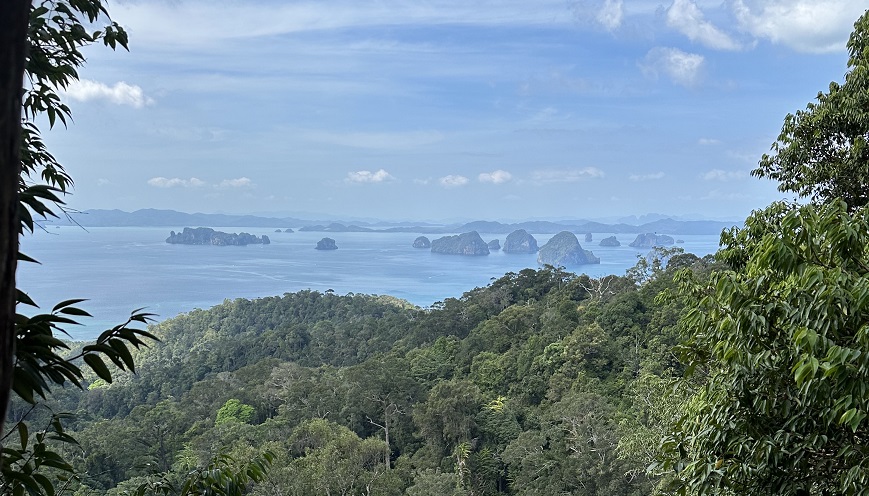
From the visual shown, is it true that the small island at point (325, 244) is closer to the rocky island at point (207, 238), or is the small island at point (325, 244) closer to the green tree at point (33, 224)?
the rocky island at point (207, 238)

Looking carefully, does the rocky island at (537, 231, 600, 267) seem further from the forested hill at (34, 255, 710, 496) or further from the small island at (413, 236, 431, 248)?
the forested hill at (34, 255, 710, 496)

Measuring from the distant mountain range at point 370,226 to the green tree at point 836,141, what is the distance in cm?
4538

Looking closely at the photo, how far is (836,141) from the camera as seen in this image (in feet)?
11.4

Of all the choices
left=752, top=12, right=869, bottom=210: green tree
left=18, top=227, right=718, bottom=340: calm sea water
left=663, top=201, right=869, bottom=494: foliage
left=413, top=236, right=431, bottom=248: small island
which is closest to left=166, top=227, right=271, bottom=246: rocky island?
left=18, top=227, right=718, bottom=340: calm sea water

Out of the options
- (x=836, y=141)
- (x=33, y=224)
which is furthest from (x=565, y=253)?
(x=33, y=224)

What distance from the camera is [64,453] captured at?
12500 millimetres

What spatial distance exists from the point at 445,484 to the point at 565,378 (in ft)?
17.0

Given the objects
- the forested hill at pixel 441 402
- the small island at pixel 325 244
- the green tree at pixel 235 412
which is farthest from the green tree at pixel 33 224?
the small island at pixel 325 244

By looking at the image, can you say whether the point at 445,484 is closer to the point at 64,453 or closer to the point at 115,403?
the point at 64,453

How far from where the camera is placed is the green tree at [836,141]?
3.26m

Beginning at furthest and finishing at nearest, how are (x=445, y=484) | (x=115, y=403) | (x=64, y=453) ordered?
(x=115, y=403) < (x=64, y=453) < (x=445, y=484)

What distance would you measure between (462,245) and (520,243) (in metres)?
6.24

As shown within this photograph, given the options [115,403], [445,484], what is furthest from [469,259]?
[445,484]

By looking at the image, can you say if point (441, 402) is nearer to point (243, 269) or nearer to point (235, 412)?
point (235, 412)
